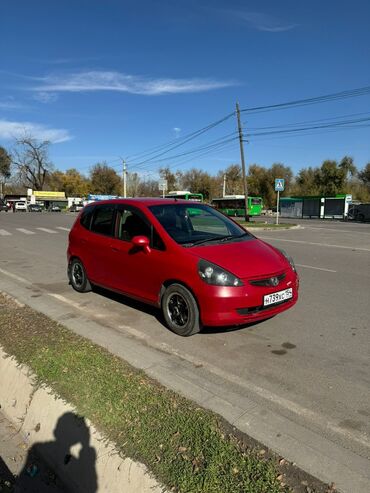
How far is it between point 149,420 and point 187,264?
2082 mm

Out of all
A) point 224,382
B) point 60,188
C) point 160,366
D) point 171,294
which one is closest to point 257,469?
point 224,382

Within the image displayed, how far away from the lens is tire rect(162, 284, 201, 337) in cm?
475

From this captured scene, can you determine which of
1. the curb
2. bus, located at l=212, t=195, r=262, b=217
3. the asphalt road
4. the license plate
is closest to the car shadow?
the asphalt road

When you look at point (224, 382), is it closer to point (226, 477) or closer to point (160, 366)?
point (160, 366)

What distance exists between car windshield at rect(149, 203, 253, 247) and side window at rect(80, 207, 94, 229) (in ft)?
5.23

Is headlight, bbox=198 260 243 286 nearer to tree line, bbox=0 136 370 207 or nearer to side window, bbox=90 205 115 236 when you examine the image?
side window, bbox=90 205 115 236

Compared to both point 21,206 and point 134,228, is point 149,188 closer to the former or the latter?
point 21,206

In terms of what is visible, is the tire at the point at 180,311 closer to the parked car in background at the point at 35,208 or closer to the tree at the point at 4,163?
the parked car in background at the point at 35,208

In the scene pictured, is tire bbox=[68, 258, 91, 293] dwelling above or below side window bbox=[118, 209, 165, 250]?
below

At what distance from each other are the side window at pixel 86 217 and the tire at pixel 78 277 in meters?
0.64

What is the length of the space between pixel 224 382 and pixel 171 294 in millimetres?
1506

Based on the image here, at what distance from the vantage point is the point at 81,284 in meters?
7.12

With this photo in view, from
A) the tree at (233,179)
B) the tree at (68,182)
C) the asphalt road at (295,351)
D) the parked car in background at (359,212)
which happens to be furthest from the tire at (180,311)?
the tree at (68,182)

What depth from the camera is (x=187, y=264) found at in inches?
186
